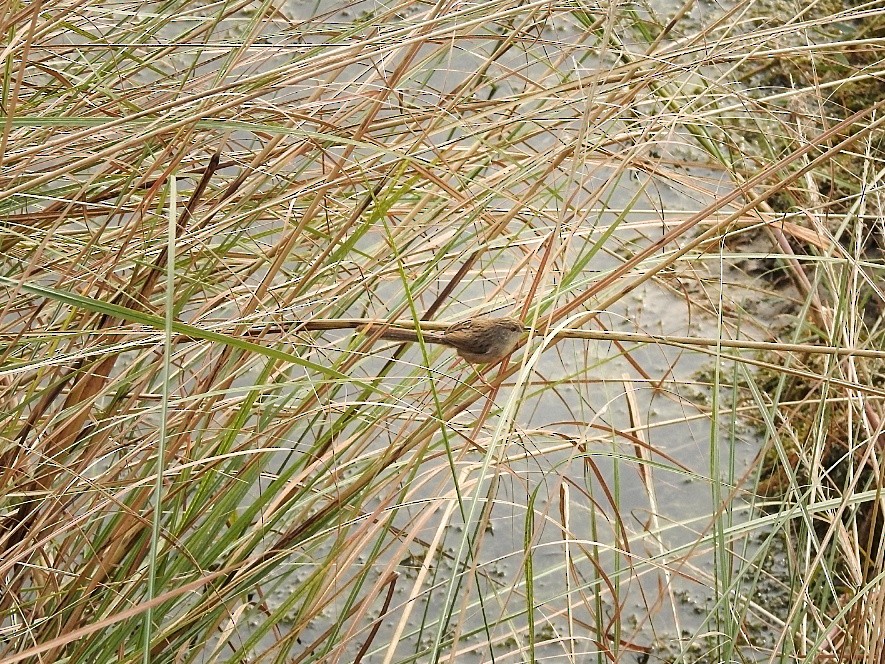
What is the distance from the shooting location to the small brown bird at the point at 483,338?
741 millimetres

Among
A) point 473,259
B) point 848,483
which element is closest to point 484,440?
point 473,259

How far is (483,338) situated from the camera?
0.74 m

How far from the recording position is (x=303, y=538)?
0.82 meters

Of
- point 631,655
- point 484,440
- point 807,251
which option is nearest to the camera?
point 484,440

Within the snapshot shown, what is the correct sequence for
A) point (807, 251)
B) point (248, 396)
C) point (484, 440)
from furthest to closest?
point (807, 251), point (484, 440), point (248, 396)

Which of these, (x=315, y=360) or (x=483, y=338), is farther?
(x=315, y=360)

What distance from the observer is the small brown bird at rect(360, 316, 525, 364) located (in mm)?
741

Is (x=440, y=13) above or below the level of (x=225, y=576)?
above

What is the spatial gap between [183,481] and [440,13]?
0.47 m

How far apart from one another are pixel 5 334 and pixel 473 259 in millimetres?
409

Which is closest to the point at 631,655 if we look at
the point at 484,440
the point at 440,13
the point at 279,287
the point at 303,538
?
the point at 484,440

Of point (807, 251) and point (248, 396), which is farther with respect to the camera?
point (807, 251)

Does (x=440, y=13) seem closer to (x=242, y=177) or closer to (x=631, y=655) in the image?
(x=242, y=177)

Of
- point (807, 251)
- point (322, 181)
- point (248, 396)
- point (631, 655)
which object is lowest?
point (631, 655)
